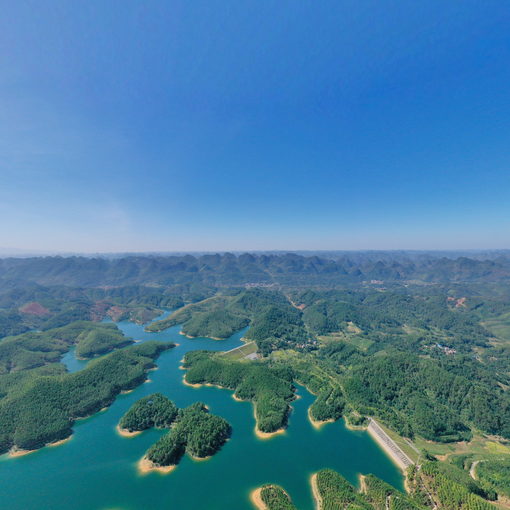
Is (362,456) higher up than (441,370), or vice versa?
(441,370)

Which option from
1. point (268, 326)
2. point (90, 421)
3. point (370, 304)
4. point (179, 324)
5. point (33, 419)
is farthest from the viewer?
point (370, 304)

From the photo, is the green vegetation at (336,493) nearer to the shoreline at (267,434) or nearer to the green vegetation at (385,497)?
the green vegetation at (385,497)

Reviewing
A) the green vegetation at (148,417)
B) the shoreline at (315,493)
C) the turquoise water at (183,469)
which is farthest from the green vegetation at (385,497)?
the green vegetation at (148,417)

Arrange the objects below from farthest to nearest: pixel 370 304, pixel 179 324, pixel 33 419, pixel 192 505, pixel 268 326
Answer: pixel 370 304 → pixel 179 324 → pixel 268 326 → pixel 33 419 → pixel 192 505

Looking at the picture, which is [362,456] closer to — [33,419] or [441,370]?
[441,370]

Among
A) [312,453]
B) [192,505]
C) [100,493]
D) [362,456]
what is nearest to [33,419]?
[100,493]

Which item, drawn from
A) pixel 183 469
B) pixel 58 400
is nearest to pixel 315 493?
pixel 183 469
